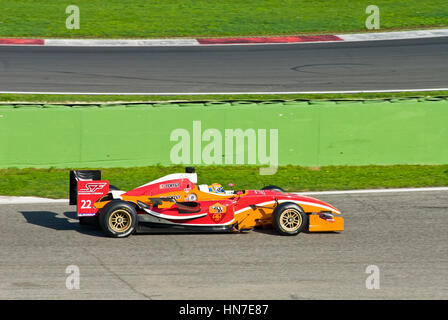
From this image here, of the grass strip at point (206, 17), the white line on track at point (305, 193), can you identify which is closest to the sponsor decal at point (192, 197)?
the white line on track at point (305, 193)

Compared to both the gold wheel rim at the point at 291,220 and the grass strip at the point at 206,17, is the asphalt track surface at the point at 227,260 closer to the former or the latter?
the gold wheel rim at the point at 291,220

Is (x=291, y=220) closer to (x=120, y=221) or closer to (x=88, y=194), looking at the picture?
(x=120, y=221)

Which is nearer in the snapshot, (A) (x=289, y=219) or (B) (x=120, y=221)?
(B) (x=120, y=221)

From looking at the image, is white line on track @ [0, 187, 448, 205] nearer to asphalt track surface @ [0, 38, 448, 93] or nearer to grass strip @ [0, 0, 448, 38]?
asphalt track surface @ [0, 38, 448, 93]

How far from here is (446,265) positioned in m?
10.0

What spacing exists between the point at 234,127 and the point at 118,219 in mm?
5377

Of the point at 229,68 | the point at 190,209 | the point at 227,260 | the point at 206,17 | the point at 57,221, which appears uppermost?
the point at 206,17

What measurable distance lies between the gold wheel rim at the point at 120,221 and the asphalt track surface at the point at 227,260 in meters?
0.19

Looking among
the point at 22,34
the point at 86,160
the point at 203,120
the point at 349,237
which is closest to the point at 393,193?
the point at 349,237

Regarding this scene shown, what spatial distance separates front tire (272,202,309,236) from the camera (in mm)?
11352

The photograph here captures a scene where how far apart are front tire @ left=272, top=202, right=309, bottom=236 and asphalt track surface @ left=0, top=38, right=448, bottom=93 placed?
10.0 m

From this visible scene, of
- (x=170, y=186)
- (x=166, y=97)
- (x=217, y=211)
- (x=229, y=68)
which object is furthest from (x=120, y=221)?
(x=229, y=68)

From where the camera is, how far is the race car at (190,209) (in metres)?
11.3

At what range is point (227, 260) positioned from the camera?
1012cm
